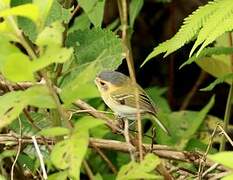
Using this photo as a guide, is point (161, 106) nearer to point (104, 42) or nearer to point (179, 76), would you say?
point (179, 76)

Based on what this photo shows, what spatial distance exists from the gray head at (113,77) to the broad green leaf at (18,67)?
94 cm

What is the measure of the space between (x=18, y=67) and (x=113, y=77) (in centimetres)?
97

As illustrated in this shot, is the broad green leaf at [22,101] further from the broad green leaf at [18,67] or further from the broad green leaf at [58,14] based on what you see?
the broad green leaf at [58,14]

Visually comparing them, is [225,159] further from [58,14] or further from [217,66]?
[217,66]

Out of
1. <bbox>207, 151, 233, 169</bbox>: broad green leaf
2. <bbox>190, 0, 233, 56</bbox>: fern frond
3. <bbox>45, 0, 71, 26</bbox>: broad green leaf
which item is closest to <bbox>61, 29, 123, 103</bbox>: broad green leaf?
<bbox>45, 0, 71, 26</bbox>: broad green leaf

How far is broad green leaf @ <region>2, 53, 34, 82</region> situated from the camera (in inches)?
53.4

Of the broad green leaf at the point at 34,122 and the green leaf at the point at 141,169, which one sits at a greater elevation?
the green leaf at the point at 141,169

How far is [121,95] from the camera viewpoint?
8.36 feet

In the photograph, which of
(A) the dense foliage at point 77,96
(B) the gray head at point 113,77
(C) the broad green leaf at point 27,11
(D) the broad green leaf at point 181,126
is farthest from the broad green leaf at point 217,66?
(C) the broad green leaf at point 27,11

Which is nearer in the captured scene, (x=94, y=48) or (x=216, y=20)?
(x=216, y=20)

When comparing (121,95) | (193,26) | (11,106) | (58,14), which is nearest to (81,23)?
(121,95)

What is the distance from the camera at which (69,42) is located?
2.44 metres

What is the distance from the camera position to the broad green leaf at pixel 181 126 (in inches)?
127

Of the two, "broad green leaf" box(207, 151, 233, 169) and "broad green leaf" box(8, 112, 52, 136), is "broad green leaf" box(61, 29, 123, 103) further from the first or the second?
"broad green leaf" box(207, 151, 233, 169)
